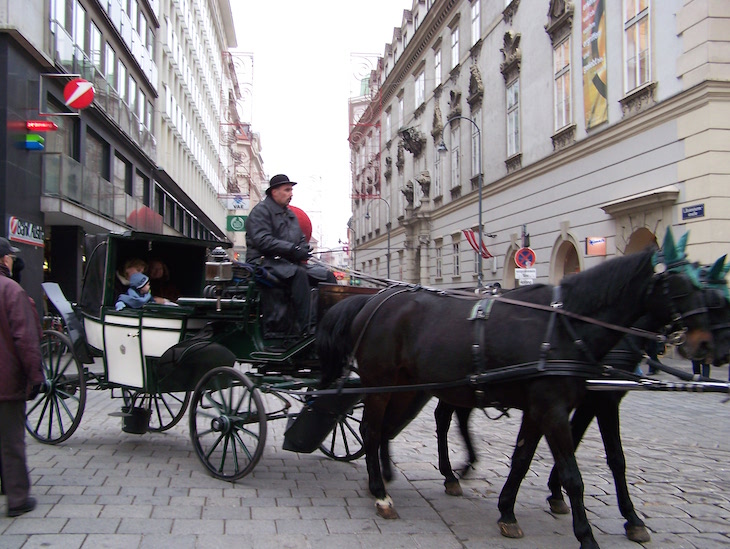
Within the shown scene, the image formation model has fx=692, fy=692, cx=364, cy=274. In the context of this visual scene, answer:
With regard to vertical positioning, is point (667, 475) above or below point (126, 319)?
below

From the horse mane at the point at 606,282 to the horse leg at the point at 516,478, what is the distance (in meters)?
0.84

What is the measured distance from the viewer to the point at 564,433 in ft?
13.6

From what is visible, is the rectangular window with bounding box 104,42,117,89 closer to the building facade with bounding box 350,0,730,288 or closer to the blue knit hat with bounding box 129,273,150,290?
the building facade with bounding box 350,0,730,288

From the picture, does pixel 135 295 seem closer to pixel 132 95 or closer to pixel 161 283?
pixel 161 283

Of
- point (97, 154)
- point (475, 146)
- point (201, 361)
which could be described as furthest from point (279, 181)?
point (475, 146)

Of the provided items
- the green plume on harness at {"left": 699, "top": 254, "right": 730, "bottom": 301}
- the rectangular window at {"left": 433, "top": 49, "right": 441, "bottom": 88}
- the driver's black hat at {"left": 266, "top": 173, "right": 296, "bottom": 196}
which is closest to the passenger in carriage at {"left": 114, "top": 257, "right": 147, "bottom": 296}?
the driver's black hat at {"left": 266, "top": 173, "right": 296, "bottom": 196}

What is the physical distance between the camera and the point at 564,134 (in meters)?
20.8

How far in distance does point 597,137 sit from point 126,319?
49.8 ft

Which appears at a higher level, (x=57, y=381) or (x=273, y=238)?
(x=273, y=238)

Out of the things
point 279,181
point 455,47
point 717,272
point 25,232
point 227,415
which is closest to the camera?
point 717,272

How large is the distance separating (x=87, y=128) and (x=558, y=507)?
19.0 meters

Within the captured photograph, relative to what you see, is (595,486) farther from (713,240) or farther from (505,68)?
(505,68)

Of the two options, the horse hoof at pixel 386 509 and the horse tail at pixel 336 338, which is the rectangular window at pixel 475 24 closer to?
the horse tail at pixel 336 338

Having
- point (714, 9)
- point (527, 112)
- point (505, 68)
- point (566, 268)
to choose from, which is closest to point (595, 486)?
point (714, 9)
